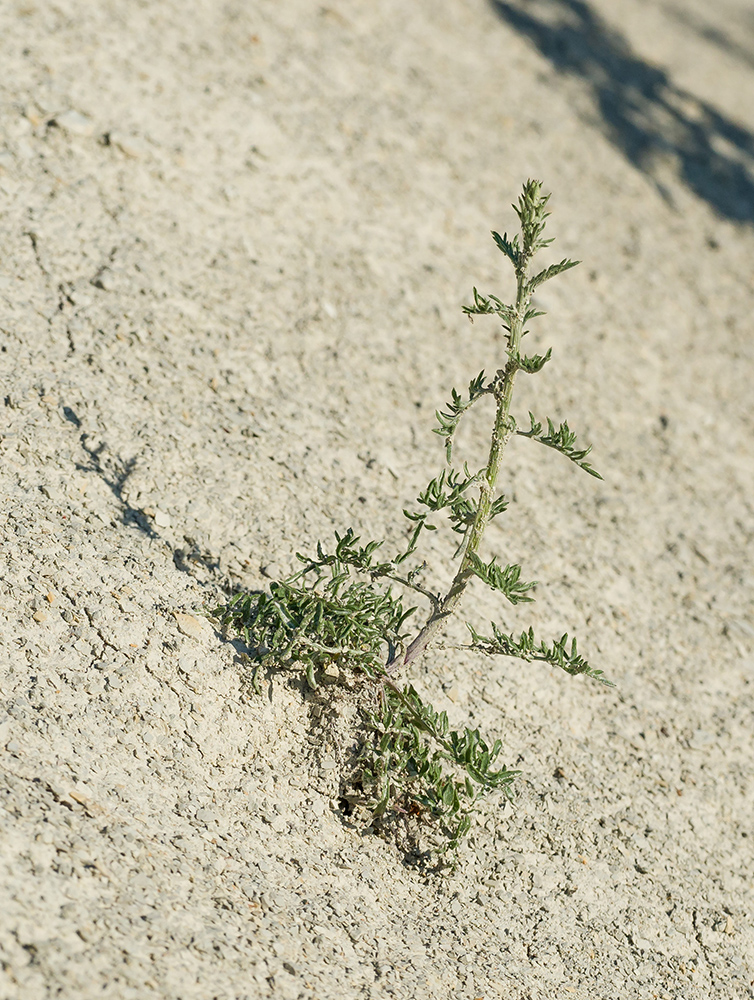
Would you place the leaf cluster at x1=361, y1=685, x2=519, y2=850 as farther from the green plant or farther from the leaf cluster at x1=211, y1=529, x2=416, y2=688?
the leaf cluster at x1=211, y1=529, x2=416, y2=688

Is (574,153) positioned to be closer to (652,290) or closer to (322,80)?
(652,290)

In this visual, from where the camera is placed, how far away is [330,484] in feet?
11.0

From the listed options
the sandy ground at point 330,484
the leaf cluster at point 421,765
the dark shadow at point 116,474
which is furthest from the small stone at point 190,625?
the leaf cluster at point 421,765

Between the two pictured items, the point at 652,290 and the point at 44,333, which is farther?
the point at 652,290

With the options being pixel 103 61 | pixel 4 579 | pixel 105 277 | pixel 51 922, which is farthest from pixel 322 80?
pixel 51 922

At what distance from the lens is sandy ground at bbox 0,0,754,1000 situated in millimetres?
2275

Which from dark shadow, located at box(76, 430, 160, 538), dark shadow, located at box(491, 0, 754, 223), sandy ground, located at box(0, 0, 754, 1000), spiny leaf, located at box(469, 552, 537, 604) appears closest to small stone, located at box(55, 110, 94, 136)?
sandy ground, located at box(0, 0, 754, 1000)

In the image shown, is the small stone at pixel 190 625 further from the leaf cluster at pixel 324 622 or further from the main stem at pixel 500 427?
the main stem at pixel 500 427

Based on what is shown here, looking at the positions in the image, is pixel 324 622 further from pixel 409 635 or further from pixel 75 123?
pixel 75 123

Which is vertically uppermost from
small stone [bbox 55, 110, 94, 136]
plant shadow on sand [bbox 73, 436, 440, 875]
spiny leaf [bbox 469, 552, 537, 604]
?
small stone [bbox 55, 110, 94, 136]

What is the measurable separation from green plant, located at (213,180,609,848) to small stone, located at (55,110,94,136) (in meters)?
2.27

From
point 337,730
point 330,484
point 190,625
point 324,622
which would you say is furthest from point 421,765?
point 330,484

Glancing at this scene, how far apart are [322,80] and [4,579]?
3.32 m

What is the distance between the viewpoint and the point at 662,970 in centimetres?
258
